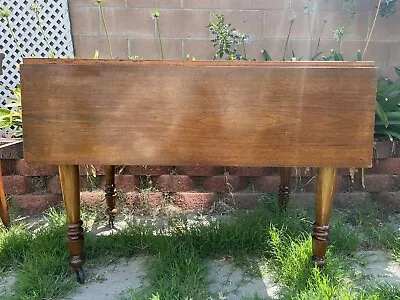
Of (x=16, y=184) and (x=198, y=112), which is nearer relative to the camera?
(x=198, y=112)

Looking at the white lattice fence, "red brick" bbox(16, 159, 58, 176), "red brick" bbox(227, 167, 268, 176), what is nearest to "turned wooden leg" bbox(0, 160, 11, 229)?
"red brick" bbox(16, 159, 58, 176)

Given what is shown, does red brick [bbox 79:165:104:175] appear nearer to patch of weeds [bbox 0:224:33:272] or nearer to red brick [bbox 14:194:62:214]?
red brick [bbox 14:194:62:214]

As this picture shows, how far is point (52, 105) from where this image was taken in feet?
5.21

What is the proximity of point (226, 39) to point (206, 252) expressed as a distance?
151 centimetres

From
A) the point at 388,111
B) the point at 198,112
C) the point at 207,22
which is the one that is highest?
the point at 207,22

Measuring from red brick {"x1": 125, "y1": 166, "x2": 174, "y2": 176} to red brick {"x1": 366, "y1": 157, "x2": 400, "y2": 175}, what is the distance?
130 cm

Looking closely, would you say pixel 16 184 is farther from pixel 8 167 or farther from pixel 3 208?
pixel 3 208

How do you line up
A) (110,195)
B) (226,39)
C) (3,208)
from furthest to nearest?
(226,39) → (110,195) → (3,208)

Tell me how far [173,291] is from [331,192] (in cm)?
77

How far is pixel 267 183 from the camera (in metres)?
2.71

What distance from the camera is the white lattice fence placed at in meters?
3.02

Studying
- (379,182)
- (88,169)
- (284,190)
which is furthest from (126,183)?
(379,182)

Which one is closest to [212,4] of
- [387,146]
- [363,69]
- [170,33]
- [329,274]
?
[170,33]

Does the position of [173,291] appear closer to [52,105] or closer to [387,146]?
[52,105]
